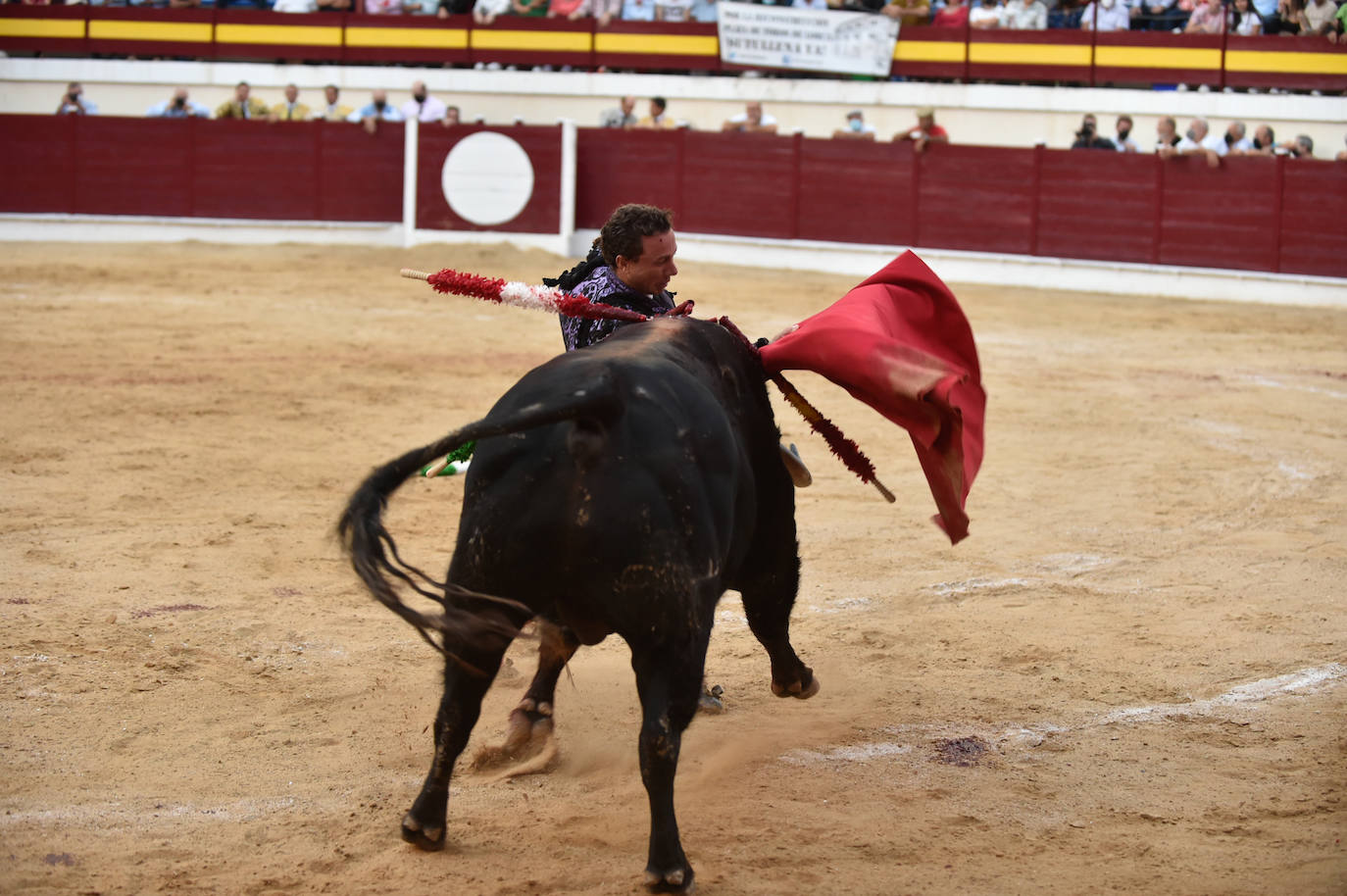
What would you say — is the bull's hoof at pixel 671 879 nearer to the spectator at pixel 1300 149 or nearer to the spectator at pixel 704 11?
the spectator at pixel 1300 149

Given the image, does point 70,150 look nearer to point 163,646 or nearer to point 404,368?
point 404,368

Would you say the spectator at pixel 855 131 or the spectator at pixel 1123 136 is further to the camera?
the spectator at pixel 855 131

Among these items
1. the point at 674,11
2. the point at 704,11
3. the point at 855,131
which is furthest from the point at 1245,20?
the point at 674,11

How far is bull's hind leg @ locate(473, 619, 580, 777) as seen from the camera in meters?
3.19

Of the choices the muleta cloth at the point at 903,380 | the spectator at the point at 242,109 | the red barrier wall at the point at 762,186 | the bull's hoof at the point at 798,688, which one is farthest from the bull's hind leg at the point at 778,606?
the spectator at the point at 242,109

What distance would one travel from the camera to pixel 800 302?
450 inches

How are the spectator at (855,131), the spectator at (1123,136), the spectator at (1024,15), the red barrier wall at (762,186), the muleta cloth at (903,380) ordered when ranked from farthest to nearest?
the spectator at (1024,15) → the spectator at (855,131) → the spectator at (1123,136) → the red barrier wall at (762,186) → the muleta cloth at (903,380)

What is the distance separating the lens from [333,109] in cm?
1526

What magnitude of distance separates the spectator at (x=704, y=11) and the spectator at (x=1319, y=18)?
593 cm

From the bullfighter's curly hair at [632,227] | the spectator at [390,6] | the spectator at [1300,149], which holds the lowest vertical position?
the bullfighter's curly hair at [632,227]

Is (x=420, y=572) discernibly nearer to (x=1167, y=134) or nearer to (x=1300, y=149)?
(x=1167, y=134)

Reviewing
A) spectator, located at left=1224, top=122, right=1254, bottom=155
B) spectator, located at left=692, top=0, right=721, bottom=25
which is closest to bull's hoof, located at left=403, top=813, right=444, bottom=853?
spectator, located at left=1224, top=122, right=1254, bottom=155

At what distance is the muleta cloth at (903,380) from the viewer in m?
3.04

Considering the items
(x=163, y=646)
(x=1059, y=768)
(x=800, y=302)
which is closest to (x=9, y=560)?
(x=163, y=646)
